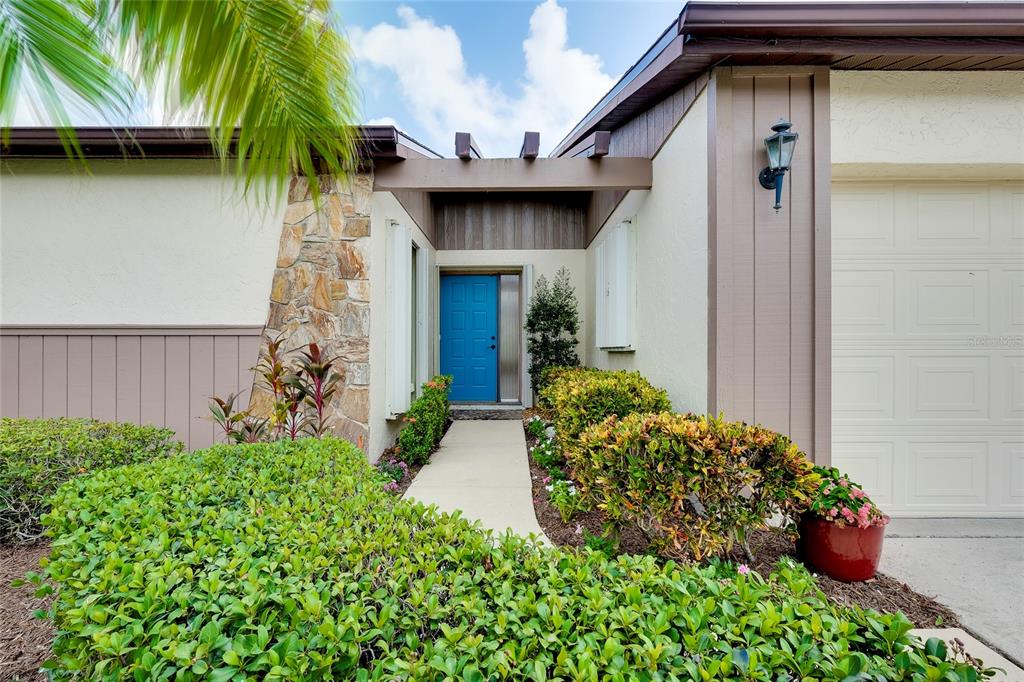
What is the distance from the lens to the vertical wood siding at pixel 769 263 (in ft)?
8.65

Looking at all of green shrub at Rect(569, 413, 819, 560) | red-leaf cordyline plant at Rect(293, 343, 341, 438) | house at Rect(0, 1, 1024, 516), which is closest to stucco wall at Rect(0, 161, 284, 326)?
house at Rect(0, 1, 1024, 516)

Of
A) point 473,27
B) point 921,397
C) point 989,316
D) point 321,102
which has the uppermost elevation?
point 473,27

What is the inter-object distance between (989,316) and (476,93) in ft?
21.2

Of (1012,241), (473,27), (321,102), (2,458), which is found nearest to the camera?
(321,102)

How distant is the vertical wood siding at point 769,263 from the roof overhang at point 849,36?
16cm

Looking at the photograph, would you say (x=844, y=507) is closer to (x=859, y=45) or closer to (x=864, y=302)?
(x=864, y=302)

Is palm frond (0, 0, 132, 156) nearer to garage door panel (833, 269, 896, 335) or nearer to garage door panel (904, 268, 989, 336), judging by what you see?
garage door panel (833, 269, 896, 335)

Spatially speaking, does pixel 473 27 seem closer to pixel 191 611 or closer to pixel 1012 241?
pixel 1012 241

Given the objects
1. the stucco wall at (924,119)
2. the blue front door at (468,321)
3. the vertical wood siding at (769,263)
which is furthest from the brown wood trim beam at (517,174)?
the blue front door at (468,321)

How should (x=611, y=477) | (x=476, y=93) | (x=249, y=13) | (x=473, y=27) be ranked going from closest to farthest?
(x=249, y=13) < (x=611, y=477) < (x=473, y=27) < (x=476, y=93)

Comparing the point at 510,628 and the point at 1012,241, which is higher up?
the point at 1012,241

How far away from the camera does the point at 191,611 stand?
1.12 meters

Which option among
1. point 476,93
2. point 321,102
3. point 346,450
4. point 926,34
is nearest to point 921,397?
point 926,34

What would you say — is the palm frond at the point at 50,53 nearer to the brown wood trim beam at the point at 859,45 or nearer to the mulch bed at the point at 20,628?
the mulch bed at the point at 20,628
